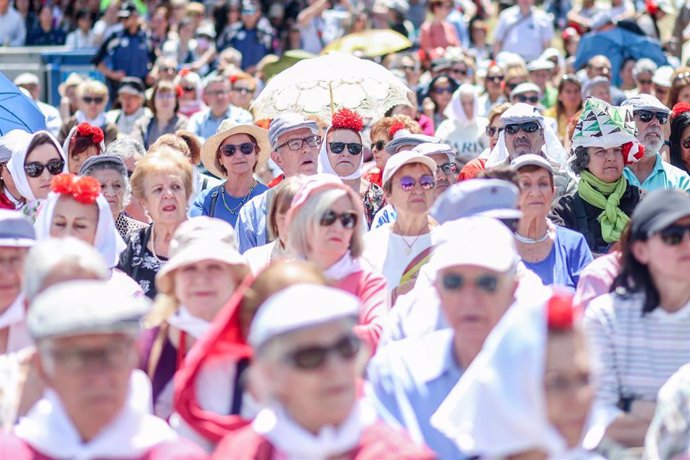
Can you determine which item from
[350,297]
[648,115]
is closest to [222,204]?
[648,115]

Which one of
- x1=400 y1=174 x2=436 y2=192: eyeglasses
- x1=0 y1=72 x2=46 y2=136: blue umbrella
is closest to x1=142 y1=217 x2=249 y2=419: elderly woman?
x1=400 y1=174 x2=436 y2=192: eyeglasses

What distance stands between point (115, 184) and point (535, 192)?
8.43 ft

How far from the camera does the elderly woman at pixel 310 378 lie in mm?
3727

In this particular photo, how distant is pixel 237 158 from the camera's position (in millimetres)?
8789

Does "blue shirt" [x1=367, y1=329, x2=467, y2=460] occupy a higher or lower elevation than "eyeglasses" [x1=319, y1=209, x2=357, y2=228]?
lower

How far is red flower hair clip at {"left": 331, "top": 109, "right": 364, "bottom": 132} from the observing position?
888cm

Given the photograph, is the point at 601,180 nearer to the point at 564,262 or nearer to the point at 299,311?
the point at 564,262

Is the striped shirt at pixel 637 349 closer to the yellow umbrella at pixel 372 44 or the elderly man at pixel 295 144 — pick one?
the elderly man at pixel 295 144

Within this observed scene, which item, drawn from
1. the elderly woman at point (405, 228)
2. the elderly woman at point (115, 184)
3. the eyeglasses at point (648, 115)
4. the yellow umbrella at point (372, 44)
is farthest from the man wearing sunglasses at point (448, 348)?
the yellow umbrella at point (372, 44)

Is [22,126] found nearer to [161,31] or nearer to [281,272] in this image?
[281,272]

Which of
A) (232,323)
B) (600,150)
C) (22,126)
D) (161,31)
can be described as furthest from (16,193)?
(161,31)

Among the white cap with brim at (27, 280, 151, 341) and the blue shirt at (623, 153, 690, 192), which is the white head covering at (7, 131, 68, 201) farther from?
the white cap with brim at (27, 280, 151, 341)

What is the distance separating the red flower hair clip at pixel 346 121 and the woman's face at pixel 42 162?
1834 millimetres

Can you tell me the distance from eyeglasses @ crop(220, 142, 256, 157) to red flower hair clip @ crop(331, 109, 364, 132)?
569mm
